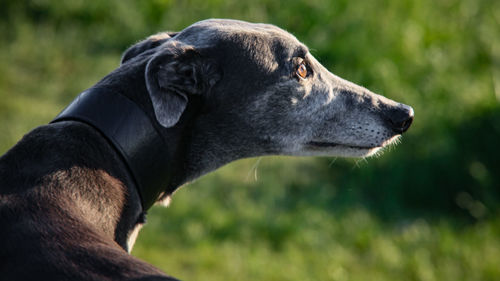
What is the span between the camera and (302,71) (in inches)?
129

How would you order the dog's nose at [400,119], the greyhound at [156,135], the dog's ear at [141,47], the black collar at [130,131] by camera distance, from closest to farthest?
the greyhound at [156,135], the black collar at [130,131], the dog's ear at [141,47], the dog's nose at [400,119]

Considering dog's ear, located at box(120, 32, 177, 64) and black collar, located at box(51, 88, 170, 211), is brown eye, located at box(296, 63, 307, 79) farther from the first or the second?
black collar, located at box(51, 88, 170, 211)

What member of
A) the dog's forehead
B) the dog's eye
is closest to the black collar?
the dog's forehead

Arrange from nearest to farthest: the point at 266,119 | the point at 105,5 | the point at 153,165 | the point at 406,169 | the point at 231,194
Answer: the point at 153,165 → the point at 266,119 → the point at 231,194 → the point at 406,169 → the point at 105,5

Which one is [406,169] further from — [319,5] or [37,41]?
[37,41]

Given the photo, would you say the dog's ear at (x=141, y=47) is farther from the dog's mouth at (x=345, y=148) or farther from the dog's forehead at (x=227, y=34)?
the dog's mouth at (x=345, y=148)

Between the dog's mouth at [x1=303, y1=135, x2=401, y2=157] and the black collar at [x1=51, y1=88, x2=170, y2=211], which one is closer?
the black collar at [x1=51, y1=88, x2=170, y2=211]

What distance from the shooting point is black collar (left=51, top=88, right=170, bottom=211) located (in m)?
2.52

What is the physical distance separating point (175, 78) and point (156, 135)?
0.95ft

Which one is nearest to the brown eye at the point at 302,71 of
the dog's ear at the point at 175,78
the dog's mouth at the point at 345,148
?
the dog's mouth at the point at 345,148

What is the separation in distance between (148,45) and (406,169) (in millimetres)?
3708

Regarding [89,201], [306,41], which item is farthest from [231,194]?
[89,201]

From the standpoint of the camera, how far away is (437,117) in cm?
658

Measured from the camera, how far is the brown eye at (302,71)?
3.25 meters
